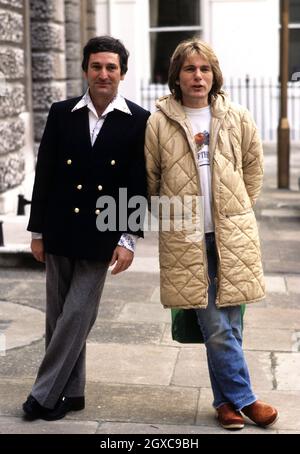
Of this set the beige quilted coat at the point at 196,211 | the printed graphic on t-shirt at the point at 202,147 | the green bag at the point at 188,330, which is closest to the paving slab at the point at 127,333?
the green bag at the point at 188,330

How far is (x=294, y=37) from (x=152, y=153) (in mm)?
18207

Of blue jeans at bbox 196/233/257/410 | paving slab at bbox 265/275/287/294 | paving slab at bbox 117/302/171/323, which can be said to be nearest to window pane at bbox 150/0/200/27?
paving slab at bbox 265/275/287/294

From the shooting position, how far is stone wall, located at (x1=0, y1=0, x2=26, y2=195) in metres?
10.6

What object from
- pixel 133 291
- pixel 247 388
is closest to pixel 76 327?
Answer: pixel 247 388

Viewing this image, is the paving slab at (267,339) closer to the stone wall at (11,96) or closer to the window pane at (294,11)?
the stone wall at (11,96)

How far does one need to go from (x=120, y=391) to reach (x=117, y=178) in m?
1.25

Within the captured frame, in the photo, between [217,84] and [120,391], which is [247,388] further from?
[217,84]

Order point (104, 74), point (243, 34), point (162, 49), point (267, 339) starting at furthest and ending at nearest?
point (162, 49) < point (243, 34) < point (267, 339) < point (104, 74)

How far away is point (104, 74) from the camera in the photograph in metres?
4.38

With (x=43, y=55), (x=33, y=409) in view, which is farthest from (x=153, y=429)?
(x=43, y=55)

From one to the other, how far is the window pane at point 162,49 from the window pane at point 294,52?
8.01ft

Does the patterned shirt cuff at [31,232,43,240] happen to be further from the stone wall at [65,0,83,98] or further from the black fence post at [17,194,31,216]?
the stone wall at [65,0,83,98]

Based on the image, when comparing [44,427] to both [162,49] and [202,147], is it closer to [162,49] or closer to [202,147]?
[202,147]

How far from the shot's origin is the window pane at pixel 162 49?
2120 cm
